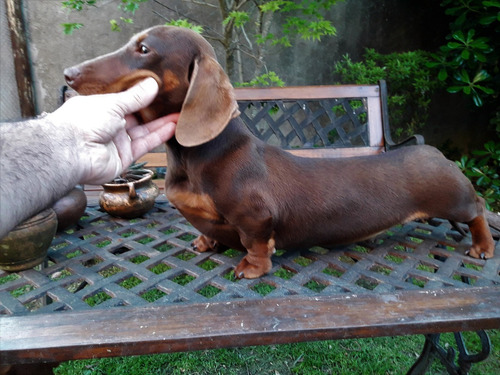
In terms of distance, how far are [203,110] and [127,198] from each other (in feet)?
2.92

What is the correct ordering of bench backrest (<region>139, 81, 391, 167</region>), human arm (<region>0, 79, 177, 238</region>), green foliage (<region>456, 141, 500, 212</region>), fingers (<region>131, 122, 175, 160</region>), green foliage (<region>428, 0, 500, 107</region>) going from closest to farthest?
human arm (<region>0, 79, 177, 238</region>) → fingers (<region>131, 122, 175, 160</region>) → bench backrest (<region>139, 81, 391, 167</region>) → green foliage (<region>428, 0, 500, 107</region>) → green foliage (<region>456, 141, 500, 212</region>)

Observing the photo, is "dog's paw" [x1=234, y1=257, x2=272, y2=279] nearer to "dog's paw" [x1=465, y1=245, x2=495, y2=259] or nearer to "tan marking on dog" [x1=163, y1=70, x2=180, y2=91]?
"tan marking on dog" [x1=163, y1=70, x2=180, y2=91]

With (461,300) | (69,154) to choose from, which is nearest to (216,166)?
(69,154)

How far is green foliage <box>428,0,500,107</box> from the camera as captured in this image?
3.17 m

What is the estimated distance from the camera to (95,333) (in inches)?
40.1

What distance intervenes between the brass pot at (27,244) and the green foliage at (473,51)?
3.44 m

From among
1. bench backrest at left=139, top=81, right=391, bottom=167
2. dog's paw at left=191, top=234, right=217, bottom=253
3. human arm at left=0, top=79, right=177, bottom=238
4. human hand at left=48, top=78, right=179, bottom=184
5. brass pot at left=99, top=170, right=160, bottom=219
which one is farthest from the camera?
bench backrest at left=139, top=81, right=391, bottom=167

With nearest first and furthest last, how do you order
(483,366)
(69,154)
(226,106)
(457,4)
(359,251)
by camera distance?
(69,154) < (226,106) < (359,251) < (483,366) < (457,4)

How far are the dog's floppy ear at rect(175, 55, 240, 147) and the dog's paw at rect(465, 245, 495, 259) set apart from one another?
1155mm

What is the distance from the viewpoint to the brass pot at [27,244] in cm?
136

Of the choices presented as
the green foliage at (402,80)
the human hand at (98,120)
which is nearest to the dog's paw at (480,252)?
the human hand at (98,120)

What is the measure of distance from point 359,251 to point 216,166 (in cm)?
78

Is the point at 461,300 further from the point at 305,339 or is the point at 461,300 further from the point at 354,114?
the point at 354,114

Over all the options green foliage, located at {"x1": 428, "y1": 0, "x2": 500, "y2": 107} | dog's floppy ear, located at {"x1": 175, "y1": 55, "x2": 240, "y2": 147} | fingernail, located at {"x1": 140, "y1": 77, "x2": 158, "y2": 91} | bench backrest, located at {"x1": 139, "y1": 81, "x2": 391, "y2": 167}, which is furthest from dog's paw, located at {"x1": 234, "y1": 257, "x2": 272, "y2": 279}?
green foliage, located at {"x1": 428, "y1": 0, "x2": 500, "y2": 107}
